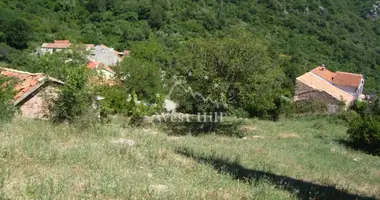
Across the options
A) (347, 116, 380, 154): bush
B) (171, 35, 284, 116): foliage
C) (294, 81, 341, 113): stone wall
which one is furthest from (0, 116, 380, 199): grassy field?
(294, 81, 341, 113): stone wall

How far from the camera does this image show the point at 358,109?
102ft

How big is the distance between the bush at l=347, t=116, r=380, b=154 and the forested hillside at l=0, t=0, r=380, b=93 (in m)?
48.0

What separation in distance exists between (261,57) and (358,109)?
1673 centimetres

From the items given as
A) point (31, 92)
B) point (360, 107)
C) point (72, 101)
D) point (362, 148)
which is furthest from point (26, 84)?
point (360, 107)

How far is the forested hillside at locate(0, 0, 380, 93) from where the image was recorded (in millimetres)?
71131

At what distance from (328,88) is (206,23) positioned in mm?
A: 46949

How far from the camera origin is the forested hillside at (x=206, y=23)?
71131mm

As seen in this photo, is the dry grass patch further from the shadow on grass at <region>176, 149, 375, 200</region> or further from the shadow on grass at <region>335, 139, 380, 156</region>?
the shadow on grass at <region>176, 149, 375, 200</region>

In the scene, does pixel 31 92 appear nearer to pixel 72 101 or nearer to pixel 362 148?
pixel 72 101

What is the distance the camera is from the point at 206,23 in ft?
273

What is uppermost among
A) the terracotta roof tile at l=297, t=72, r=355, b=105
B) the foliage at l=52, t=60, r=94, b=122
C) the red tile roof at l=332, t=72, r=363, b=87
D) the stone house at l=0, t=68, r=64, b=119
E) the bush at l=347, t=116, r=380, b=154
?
the foliage at l=52, t=60, r=94, b=122

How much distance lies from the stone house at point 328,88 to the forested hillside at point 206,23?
15857 mm

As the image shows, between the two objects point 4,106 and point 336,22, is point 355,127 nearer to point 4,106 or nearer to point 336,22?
point 4,106

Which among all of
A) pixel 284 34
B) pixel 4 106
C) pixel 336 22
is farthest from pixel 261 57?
pixel 336 22
